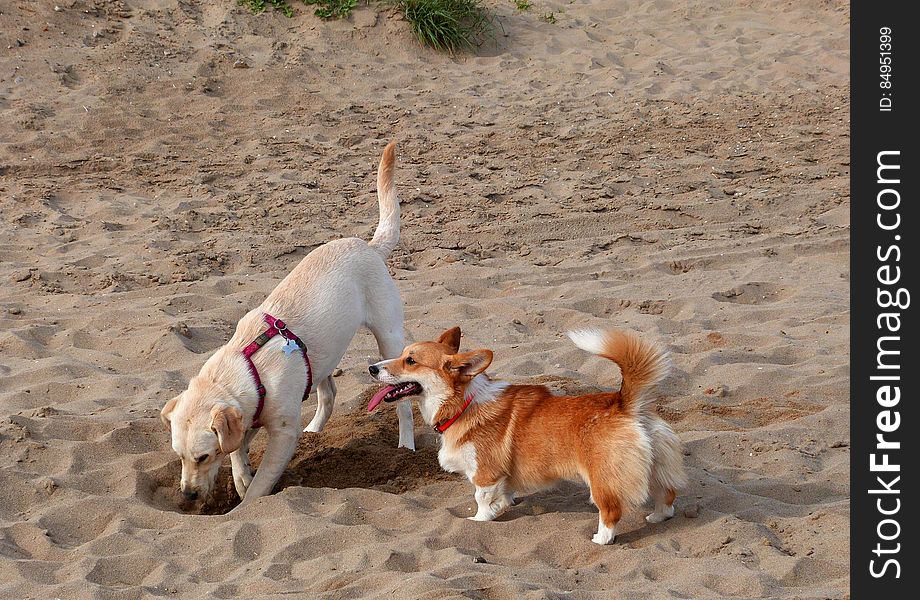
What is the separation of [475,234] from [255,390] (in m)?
4.38

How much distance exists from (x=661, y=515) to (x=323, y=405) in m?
2.31

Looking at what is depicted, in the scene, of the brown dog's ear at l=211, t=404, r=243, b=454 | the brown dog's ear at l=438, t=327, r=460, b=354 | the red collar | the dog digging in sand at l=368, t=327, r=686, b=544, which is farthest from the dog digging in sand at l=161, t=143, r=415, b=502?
the red collar

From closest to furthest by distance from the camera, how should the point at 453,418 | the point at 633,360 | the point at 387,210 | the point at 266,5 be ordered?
1. the point at 633,360
2. the point at 453,418
3. the point at 387,210
4. the point at 266,5

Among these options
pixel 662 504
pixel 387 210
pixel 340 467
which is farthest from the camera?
pixel 387 210

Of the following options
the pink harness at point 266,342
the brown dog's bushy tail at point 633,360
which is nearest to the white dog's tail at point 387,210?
the pink harness at point 266,342

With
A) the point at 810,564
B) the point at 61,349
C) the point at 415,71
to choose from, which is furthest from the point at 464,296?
the point at 415,71

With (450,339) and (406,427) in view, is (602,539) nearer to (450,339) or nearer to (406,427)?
(450,339)

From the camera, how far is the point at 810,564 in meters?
4.44

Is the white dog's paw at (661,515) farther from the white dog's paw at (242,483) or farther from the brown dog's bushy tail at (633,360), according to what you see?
the white dog's paw at (242,483)

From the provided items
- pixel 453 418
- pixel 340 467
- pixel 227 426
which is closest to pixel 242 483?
pixel 340 467

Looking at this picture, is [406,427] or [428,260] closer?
[406,427]

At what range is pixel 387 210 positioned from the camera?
6734 mm

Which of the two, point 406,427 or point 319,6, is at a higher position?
point 319,6
